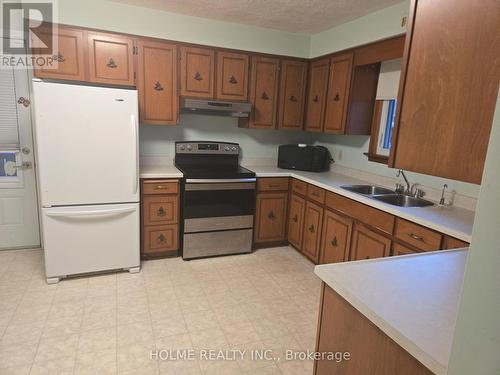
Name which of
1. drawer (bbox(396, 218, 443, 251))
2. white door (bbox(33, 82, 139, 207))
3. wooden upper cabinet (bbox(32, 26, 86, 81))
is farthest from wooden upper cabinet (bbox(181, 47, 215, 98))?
drawer (bbox(396, 218, 443, 251))

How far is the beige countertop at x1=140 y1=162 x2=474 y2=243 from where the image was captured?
1.94 meters

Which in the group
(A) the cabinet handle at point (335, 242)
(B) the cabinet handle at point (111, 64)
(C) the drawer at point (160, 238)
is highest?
(B) the cabinet handle at point (111, 64)

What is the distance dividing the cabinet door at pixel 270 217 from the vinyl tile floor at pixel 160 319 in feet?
1.58

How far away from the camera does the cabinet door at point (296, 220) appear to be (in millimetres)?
3539

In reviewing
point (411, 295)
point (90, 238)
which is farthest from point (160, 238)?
point (411, 295)

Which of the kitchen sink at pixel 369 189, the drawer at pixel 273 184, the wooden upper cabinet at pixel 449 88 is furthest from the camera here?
the drawer at pixel 273 184

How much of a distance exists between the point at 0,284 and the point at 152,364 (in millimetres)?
1699

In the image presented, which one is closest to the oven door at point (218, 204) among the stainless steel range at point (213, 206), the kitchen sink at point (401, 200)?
the stainless steel range at point (213, 206)

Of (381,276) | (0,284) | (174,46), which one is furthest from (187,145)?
(381,276)

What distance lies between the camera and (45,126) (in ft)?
8.28

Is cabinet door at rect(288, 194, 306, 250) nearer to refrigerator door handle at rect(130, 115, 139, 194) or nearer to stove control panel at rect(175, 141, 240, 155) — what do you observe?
stove control panel at rect(175, 141, 240, 155)

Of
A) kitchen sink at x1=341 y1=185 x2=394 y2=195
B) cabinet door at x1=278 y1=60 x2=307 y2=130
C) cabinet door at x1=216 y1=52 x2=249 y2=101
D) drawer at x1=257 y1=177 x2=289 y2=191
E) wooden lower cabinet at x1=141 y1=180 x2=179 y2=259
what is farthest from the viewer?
cabinet door at x1=278 y1=60 x2=307 y2=130

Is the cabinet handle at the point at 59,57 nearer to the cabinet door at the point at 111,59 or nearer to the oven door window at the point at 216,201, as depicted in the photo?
the cabinet door at the point at 111,59

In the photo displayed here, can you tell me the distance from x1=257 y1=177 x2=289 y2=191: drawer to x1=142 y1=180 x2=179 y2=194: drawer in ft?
2.95
